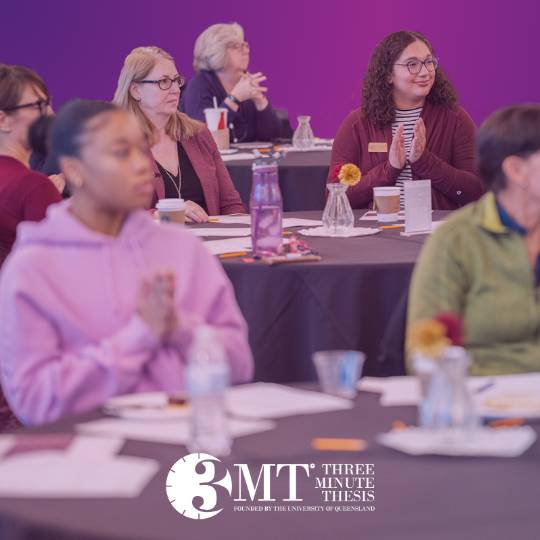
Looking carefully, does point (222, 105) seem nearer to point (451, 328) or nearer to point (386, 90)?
point (386, 90)

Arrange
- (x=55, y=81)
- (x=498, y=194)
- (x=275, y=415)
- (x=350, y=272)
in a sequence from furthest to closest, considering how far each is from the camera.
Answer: (x=55, y=81) < (x=350, y=272) < (x=498, y=194) < (x=275, y=415)

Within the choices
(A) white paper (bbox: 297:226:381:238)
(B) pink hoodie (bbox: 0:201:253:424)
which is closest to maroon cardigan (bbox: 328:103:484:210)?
(A) white paper (bbox: 297:226:381:238)

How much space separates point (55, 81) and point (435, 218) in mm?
6187

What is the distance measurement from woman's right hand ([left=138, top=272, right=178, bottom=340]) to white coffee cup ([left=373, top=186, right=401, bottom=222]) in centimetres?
233

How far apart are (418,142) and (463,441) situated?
3140mm

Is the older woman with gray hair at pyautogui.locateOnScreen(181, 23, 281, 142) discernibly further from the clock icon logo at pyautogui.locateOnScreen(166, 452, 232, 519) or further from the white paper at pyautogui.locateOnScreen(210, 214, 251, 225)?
the clock icon logo at pyautogui.locateOnScreen(166, 452, 232, 519)

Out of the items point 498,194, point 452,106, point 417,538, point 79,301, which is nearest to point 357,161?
point 452,106

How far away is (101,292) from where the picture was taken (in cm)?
236

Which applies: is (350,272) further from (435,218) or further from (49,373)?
(49,373)

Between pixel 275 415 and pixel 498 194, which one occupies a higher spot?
pixel 498 194

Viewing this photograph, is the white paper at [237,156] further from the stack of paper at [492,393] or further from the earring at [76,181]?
the stack of paper at [492,393]

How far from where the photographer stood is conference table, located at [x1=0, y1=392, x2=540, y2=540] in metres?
1.57

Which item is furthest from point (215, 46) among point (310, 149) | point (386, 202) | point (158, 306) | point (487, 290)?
point (158, 306)

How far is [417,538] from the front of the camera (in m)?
1.55
